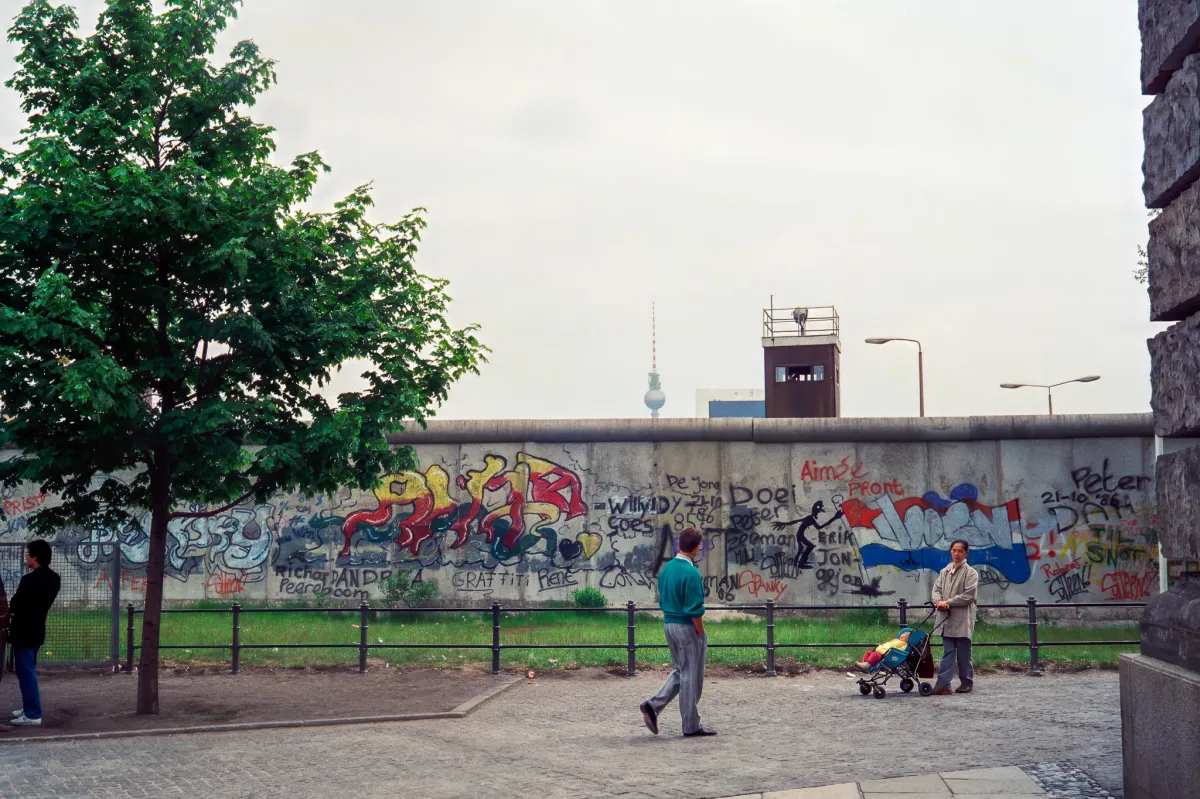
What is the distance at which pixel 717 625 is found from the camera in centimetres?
2025

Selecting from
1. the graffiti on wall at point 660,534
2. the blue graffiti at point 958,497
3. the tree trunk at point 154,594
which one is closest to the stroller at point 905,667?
the tree trunk at point 154,594

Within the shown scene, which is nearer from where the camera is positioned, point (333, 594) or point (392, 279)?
point (392, 279)

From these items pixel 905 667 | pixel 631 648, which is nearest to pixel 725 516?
pixel 631 648

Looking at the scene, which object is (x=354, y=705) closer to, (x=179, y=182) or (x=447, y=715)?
(x=447, y=715)

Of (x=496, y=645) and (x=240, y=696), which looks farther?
(x=496, y=645)

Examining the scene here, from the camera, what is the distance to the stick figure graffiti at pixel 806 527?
70.9 ft

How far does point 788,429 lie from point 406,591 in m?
7.62

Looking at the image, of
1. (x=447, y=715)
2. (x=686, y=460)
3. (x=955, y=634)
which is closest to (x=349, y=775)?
(x=447, y=715)

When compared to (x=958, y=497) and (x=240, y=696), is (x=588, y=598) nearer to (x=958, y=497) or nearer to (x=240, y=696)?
(x=958, y=497)

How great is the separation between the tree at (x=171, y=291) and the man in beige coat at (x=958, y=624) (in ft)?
20.4

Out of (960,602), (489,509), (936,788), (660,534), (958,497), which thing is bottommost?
(936,788)

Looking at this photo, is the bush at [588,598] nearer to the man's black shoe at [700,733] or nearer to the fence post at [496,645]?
the fence post at [496,645]

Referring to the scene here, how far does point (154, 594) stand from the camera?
12453 mm

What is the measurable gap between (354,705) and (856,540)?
11.5 meters
